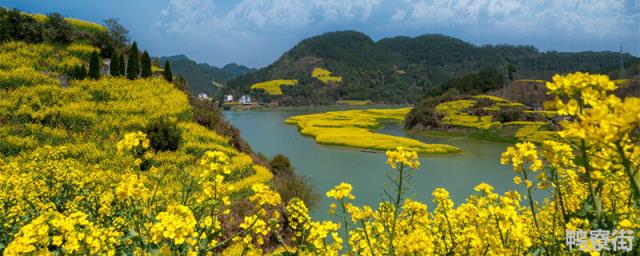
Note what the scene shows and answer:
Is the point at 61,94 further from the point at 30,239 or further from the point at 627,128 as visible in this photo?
the point at 627,128

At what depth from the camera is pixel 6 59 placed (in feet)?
58.6

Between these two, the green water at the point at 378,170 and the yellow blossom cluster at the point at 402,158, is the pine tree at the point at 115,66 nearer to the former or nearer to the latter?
the green water at the point at 378,170

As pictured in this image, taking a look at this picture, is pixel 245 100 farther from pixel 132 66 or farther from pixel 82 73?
pixel 82 73

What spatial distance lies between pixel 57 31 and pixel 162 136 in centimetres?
1408

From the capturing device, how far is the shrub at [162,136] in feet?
44.4

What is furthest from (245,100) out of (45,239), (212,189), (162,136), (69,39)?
(45,239)

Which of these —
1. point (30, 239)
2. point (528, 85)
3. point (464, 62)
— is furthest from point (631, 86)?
point (464, 62)

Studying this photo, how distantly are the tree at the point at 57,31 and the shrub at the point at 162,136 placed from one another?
13.0 metres

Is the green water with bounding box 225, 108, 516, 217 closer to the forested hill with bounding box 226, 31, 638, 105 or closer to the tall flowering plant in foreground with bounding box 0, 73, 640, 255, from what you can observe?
the tall flowering plant in foreground with bounding box 0, 73, 640, 255

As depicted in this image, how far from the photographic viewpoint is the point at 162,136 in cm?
1362

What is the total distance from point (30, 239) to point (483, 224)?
11.2ft

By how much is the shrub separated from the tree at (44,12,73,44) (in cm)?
1299

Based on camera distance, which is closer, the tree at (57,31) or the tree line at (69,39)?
the tree line at (69,39)

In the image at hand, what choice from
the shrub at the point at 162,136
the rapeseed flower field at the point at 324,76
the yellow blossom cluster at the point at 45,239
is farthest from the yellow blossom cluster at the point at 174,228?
the rapeseed flower field at the point at 324,76
